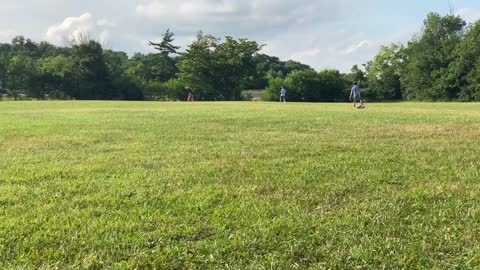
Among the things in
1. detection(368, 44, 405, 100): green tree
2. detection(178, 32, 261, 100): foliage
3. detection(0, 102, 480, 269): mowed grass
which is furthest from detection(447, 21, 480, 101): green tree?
detection(0, 102, 480, 269): mowed grass

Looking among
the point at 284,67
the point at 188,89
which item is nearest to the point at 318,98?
the point at 188,89

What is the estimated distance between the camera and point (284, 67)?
13425 centimetres

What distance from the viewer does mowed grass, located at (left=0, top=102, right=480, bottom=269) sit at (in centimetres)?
413

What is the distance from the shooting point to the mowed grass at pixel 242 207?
4.13 metres

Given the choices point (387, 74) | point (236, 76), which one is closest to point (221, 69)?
point (236, 76)

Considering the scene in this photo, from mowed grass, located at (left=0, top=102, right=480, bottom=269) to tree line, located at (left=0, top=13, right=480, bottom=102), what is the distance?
72.2m

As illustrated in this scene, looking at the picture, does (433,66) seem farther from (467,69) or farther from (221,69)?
(221,69)

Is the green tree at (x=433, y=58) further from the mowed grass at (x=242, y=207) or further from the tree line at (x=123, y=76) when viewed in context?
the mowed grass at (x=242, y=207)

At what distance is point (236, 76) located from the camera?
84062mm

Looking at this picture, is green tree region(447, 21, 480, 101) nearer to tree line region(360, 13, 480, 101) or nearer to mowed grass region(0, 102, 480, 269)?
tree line region(360, 13, 480, 101)

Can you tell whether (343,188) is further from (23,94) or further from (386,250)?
(23,94)

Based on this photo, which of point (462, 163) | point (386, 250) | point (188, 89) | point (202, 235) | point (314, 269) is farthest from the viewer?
point (188, 89)

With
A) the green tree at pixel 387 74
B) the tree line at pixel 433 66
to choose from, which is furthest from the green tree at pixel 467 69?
the green tree at pixel 387 74

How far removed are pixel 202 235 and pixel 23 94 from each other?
8209 centimetres
